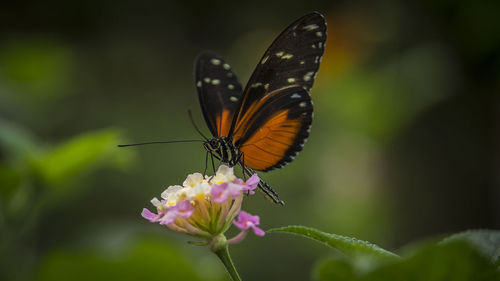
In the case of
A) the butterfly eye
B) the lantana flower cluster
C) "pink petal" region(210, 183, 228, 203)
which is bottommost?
the butterfly eye

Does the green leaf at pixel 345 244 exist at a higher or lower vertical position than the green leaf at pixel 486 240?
lower

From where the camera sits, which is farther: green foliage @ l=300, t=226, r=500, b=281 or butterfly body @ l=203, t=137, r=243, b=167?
butterfly body @ l=203, t=137, r=243, b=167

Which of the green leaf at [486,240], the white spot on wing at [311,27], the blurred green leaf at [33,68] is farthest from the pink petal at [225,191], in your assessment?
the blurred green leaf at [33,68]

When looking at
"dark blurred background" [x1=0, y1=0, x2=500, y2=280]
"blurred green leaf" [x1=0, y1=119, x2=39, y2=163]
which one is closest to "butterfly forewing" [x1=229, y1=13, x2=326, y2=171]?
"dark blurred background" [x1=0, y1=0, x2=500, y2=280]

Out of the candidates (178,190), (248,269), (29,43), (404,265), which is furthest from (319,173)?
(404,265)

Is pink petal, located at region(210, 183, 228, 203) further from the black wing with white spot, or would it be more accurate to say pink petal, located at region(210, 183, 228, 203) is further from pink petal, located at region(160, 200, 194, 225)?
the black wing with white spot

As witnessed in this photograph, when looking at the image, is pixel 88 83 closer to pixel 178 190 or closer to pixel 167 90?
pixel 167 90

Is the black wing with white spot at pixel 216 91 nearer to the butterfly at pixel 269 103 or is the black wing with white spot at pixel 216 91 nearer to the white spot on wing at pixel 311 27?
the butterfly at pixel 269 103
